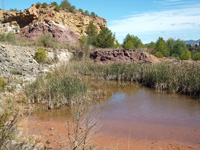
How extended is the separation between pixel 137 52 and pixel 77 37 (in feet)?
44.4

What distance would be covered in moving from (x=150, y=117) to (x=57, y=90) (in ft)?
11.7

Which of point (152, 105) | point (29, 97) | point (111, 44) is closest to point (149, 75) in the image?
point (152, 105)

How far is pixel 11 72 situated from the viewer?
10500 mm

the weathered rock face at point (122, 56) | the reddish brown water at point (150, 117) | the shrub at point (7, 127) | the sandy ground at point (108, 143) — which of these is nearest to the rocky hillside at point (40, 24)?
the weathered rock face at point (122, 56)

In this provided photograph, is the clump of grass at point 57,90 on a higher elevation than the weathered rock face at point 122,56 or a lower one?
lower

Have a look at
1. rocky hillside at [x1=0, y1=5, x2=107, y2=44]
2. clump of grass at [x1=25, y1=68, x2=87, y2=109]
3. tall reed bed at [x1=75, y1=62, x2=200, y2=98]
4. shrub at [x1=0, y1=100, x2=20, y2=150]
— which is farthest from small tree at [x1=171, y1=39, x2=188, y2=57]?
shrub at [x1=0, y1=100, x2=20, y2=150]

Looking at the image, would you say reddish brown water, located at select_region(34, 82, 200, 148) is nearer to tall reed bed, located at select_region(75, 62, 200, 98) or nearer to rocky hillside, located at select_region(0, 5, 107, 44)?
tall reed bed, located at select_region(75, 62, 200, 98)

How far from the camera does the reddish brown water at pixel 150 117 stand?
15.9ft

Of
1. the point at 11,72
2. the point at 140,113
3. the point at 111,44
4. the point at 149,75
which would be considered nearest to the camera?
the point at 140,113

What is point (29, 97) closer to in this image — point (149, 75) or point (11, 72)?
point (11, 72)

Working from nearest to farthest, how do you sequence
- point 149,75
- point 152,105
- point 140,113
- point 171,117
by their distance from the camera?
point 171,117
point 140,113
point 152,105
point 149,75

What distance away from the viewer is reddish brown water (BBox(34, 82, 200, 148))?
4.84 metres

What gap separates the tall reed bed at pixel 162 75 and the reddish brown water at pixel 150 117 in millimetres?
741

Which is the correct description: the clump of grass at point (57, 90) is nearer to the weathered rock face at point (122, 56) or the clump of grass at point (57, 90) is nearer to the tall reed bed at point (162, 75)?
the tall reed bed at point (162, 75)
